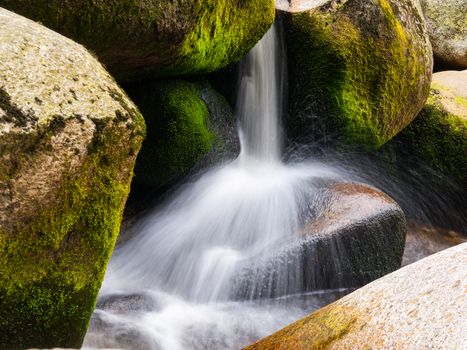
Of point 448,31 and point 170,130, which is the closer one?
point 170,130

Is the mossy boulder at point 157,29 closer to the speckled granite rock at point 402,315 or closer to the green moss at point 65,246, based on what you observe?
the green moss at point 65,246

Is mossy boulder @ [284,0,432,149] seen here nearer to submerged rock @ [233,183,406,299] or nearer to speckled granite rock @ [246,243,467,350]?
submerged rock @ [233,183,406,299]

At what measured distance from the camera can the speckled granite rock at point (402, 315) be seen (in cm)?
237

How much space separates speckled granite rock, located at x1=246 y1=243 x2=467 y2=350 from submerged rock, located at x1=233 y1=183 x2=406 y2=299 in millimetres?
2396

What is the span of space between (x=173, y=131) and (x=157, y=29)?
138cm

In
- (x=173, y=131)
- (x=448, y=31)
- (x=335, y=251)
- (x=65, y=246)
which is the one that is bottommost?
(x=335, y=251)

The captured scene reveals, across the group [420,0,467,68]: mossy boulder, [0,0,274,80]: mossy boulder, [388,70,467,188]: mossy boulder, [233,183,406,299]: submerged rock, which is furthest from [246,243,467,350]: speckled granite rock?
[420,0,467,68]: mossy boulder

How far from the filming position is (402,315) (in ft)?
8.31

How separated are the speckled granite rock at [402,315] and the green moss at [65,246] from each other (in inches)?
41.2

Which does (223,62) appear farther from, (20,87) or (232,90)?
(20,87)

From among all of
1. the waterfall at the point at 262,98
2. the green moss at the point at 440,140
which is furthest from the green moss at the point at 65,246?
the green moss at the point at 440,140

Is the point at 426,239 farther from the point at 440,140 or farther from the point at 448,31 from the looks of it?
the point at 448,31

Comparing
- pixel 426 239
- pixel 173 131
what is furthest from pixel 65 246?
pixel 426 239

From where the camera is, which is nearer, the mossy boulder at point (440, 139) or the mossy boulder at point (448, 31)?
the mossy boulder at point (440, 139)
